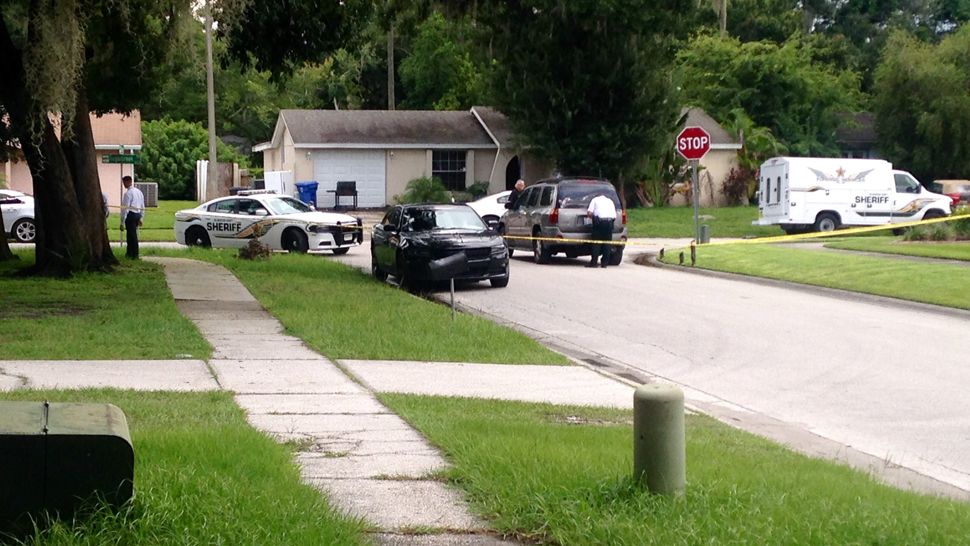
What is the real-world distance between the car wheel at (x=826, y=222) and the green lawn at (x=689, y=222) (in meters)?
1.88

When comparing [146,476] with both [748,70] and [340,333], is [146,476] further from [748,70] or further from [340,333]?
[748,70]

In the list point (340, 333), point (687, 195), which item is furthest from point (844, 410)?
point (687, 195)

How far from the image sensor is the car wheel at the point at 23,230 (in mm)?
34891

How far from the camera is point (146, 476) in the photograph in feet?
21.3

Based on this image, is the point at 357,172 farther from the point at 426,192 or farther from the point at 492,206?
the point at 492,206

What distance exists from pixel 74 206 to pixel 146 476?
1554 centimetres

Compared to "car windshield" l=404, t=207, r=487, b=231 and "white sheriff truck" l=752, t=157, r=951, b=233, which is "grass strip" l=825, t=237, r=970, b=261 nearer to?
"white sheriff truck" l=752, t=157, r=951, b=233

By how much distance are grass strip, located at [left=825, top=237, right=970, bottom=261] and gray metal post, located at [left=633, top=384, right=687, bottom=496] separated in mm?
20269

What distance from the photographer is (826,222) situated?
36.8 m

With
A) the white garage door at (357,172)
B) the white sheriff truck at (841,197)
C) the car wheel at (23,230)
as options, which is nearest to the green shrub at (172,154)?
the white garage door at (357,172)

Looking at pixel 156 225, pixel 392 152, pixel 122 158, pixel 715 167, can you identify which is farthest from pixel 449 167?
pixel 122 158

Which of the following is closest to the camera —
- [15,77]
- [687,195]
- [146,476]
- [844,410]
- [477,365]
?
[146,476]

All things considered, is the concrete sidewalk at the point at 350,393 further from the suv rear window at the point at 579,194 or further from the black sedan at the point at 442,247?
the suv rear window at the point at 579,194

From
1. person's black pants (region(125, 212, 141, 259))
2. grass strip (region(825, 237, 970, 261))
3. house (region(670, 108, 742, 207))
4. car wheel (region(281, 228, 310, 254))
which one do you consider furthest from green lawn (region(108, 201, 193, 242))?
house (region(670, 108, 742, 207))
